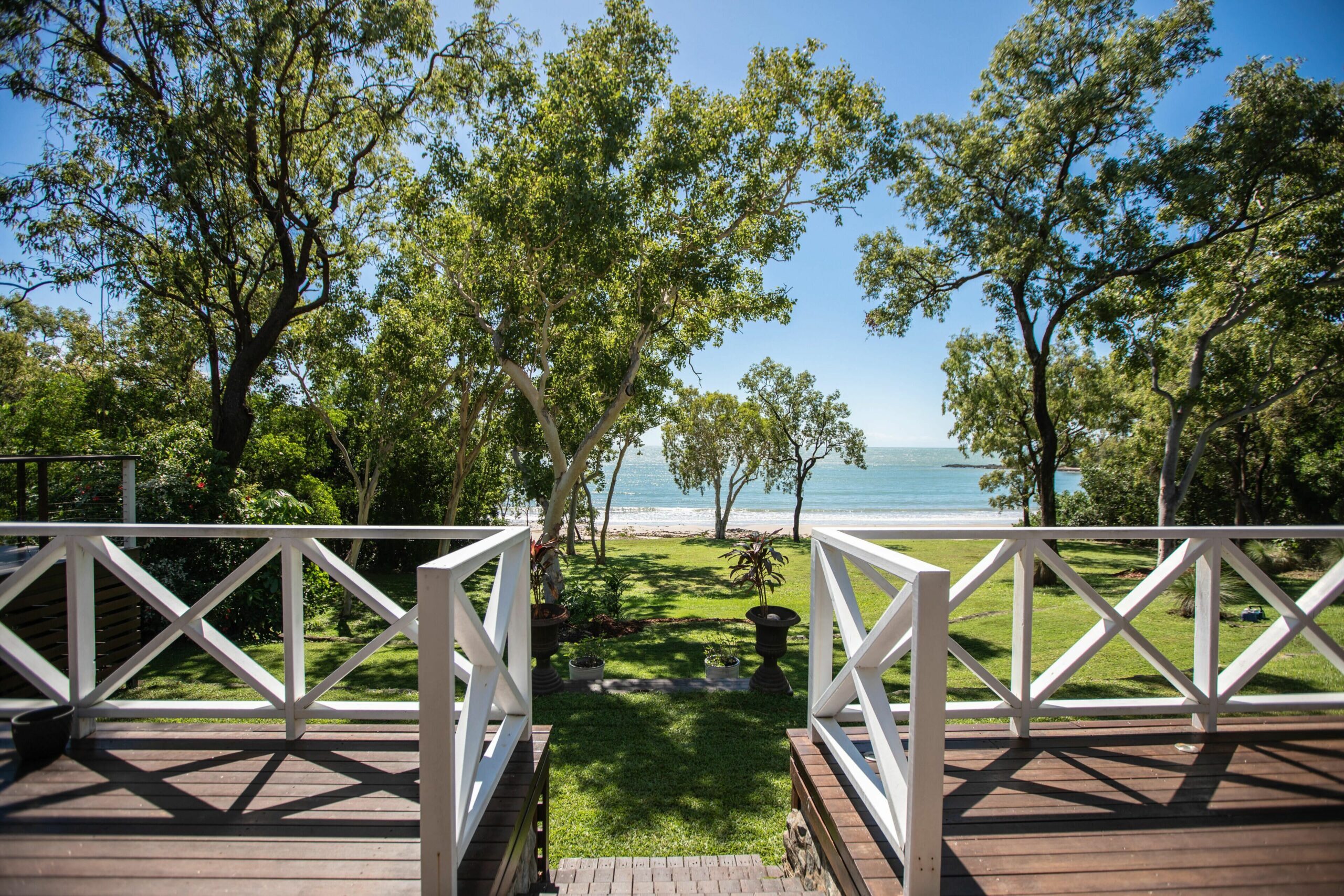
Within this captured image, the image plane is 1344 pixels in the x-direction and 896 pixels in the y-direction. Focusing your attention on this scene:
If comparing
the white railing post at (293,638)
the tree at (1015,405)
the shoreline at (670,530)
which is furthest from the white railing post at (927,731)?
the shoreline at (670,530)

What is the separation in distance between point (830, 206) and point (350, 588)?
30.7ft

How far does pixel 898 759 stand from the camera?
201 cm

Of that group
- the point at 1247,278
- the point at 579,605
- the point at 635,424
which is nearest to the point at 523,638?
the point at 579,605

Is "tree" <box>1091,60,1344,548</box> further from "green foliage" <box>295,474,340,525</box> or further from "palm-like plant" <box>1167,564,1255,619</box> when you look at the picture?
"green foliage" <box>295,474,340,525</box>

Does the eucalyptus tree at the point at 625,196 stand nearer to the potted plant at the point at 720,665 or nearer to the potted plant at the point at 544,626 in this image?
the potted plant at the point at 544,626

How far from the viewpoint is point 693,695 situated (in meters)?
6.18

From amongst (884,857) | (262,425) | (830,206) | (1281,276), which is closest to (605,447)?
(262,425)

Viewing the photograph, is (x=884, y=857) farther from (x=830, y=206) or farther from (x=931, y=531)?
(x=830, y=206)

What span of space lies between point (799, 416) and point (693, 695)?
18.6 metres

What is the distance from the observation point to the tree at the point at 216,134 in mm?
7812

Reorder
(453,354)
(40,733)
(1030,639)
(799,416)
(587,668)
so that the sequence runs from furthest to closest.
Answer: (799,416), (453,354), (587,668), (1030,639), (40,733)

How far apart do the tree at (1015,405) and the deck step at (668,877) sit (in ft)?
38.3

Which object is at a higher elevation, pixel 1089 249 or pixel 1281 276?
pixel 1089 249

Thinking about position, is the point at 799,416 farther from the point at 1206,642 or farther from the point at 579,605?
the point at 1206,642
